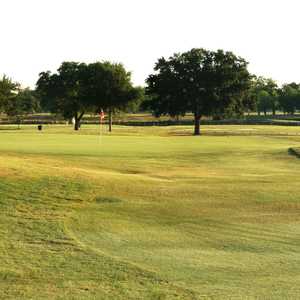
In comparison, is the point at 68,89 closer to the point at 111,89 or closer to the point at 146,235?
the point at 111,89

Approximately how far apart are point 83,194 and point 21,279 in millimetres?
7414

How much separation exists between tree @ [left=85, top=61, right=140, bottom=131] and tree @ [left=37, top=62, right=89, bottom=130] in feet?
8.31

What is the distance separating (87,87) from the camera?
84688 mm

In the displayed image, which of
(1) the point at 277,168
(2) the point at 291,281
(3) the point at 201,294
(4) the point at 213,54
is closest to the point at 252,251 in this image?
(2) the point at 291,281

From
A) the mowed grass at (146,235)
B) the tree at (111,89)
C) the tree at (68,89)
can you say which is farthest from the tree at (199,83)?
the mowed grass at (146,235)

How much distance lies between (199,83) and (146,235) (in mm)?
61617

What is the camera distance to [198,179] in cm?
2008

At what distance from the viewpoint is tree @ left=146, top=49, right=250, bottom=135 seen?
71.4m

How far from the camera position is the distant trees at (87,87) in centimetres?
8144

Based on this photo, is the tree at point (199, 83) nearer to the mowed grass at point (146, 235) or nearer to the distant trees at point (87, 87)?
the distant trees at point (87, 87)

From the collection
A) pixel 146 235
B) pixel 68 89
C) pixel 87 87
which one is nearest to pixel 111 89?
pixel 87 87

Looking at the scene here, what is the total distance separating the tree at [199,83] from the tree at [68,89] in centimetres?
1640

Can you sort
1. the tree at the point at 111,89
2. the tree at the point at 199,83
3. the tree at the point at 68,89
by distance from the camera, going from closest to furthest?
the tree at the point at 199,83, the tree at the point at 111,89, the tree at the point at 68,89

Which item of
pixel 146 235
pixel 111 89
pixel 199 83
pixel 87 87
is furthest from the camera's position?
pixel 87 87
